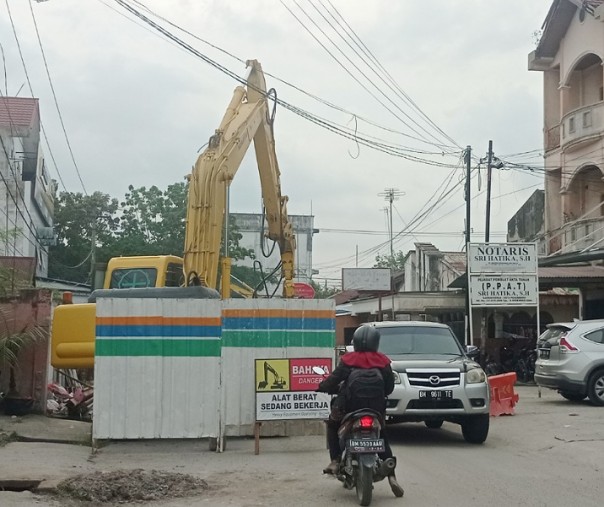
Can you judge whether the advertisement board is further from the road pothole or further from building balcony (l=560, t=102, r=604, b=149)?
the road pothole

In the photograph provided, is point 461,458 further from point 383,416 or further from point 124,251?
point 124,251

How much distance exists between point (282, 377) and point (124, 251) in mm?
32349

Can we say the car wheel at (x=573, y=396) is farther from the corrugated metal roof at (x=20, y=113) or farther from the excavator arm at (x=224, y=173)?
the corrugated metal roof at (x=20, y=113)

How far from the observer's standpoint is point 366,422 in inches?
321

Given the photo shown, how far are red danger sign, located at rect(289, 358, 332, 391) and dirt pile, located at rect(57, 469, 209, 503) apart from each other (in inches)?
97.7

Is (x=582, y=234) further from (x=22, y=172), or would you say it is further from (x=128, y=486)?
(x=128, y=486)

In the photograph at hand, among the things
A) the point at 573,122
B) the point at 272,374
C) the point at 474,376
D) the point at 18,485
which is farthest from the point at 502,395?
the point at 573,122

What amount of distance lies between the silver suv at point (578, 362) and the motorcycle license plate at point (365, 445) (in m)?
11.2

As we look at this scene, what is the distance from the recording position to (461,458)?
443 inches

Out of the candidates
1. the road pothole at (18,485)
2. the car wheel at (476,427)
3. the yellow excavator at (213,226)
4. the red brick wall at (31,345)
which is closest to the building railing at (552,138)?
the yellow excavator at (213,226)

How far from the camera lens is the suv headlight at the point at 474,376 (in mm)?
12430

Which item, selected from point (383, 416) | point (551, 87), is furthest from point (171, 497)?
point (551, 87)

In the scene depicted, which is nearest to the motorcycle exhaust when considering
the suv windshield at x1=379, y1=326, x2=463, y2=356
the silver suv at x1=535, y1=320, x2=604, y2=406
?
the suv windshield at x1=379, y1=326, x2=463, y2=356

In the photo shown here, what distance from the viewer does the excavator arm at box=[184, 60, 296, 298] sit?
47.3ft
